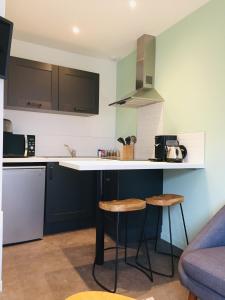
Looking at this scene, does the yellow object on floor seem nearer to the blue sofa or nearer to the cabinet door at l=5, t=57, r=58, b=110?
the blue sofa

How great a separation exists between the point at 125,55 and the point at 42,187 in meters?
2.24

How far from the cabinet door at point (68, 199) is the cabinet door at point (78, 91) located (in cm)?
89

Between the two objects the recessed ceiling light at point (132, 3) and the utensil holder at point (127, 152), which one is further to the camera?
the utensil holder at point (127, 152)

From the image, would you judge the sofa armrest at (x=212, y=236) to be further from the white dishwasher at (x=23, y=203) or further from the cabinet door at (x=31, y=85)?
the cabinet door at (x=31, y=85)

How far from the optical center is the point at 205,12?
7.09 ft

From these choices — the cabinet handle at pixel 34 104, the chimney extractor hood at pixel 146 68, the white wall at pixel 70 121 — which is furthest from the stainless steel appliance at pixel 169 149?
the cabinet handle at pixel 34 104

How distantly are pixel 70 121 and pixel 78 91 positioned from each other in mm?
480

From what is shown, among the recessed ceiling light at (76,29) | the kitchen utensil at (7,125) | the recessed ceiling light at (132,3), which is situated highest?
the recessed ceiling light at (132,3)

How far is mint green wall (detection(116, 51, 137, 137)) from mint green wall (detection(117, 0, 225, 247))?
25.8 inches

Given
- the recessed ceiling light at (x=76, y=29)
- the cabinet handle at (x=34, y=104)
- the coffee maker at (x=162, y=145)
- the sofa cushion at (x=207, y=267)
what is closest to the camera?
the sofa cushion at (x=207, y=267)

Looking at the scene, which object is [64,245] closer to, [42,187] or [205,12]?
[42,187]

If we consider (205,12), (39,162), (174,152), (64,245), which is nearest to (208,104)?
(174,152)

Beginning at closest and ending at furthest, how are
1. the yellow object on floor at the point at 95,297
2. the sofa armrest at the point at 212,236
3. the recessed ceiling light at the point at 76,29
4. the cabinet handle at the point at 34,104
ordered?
1. the yellow object on floor at the point at 95,297
2. the sofa armrest at the point at 212,236
3. the recessed ceiling light at the point at 76,29
4. the cabinet handle at the point at 34,104

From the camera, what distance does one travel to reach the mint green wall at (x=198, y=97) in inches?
79.5
